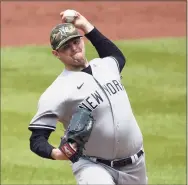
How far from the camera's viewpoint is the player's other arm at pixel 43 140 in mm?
5441

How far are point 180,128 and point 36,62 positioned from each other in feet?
15.7

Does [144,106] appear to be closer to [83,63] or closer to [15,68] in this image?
[15,68]

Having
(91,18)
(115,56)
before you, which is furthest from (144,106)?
(91,18)

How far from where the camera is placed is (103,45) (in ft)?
21.0

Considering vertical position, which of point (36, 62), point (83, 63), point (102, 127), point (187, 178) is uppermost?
point (83, 63)

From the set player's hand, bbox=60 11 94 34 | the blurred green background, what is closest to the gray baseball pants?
player's hand, bbox=60 11 94 34

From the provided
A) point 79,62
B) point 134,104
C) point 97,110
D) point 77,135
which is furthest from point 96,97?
point 134,104

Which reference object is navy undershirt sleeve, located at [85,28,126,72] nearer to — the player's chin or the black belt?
the player's chin

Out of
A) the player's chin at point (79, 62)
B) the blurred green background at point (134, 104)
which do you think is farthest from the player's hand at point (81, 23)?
the blurred green background at point (134, 104)

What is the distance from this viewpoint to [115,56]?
20.9ft

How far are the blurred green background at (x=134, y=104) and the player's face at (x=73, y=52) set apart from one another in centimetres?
294

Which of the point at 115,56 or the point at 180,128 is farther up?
the point at 115,56

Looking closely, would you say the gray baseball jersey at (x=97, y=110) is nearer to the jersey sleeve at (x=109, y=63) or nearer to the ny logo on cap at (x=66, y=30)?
the jersey sleeve at (x=109, y=63)

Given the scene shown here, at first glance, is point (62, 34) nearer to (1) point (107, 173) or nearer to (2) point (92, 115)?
(2) point (92, 115)
